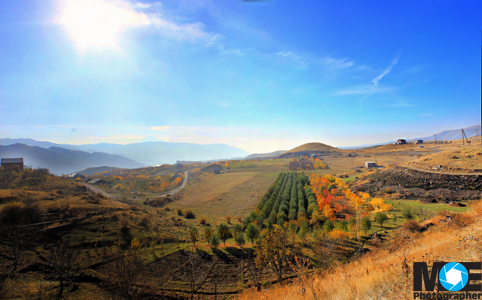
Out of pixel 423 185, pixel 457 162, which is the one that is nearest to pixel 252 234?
pixel 423 185

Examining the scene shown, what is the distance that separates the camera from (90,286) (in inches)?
771

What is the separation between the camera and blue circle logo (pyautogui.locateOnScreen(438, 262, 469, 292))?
753 centimetres

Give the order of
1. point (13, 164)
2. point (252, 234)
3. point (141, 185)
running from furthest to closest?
point (141, 185) < point (13, 164) < point (252, 234)

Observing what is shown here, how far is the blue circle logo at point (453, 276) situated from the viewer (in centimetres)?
753

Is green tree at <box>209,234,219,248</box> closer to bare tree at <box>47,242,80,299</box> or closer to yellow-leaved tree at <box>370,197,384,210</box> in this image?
bare tree at <box>47,242,80,299</box>

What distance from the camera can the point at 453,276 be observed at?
7805mm

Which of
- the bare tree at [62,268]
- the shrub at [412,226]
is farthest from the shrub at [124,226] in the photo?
the shrub at [412,226]

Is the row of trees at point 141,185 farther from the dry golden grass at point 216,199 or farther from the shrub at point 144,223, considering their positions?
the shrub at point 144,223

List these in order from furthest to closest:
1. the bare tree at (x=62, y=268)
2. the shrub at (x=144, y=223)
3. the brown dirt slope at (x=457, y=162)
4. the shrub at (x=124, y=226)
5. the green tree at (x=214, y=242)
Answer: the brown dirt slope at (x=457, y=162) → the shrub at (x=144, y=223) → the shrub at (x=124, y=226) → the green tree at (x=214, y=242) → the bare tree at (x=62, y=268)

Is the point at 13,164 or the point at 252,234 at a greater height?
the point at 13,164

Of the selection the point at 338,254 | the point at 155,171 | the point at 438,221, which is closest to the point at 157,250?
the point at 338,254

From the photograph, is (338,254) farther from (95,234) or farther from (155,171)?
(155,171)

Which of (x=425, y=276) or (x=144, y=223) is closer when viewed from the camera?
(x=425, y=276)

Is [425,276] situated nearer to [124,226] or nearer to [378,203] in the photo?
[378,203]
